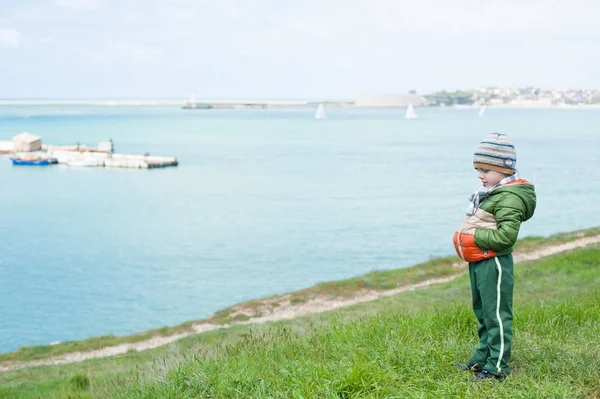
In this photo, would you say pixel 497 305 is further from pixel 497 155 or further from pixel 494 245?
pixel 497 155

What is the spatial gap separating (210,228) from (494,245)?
116ft

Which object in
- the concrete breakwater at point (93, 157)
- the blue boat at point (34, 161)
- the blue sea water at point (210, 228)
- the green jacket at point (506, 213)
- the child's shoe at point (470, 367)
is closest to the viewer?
the green jacket at point (506, 213)

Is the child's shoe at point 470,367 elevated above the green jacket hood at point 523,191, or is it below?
below

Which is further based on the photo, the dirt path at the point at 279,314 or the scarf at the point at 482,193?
the dirt path at the point at 279,314

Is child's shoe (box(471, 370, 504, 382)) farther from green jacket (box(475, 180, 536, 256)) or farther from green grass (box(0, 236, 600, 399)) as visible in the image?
green jacket (box(475, 180, 536, 256))

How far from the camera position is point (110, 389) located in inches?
205

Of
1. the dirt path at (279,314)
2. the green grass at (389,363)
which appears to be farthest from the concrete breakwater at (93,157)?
the green grass at (389,363)

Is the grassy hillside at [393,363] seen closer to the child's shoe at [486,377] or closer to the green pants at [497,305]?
the child's shoe at [486,377]

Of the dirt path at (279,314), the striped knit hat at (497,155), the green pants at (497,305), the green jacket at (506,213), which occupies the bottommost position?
the dirt path at (279,314)

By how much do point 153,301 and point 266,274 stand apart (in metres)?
5.67

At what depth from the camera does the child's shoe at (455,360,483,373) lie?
4676mm

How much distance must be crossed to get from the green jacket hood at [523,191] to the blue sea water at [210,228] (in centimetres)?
1950

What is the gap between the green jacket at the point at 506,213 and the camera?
14.2 feet

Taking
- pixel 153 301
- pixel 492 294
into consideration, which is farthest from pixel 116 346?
pixel 492 294
